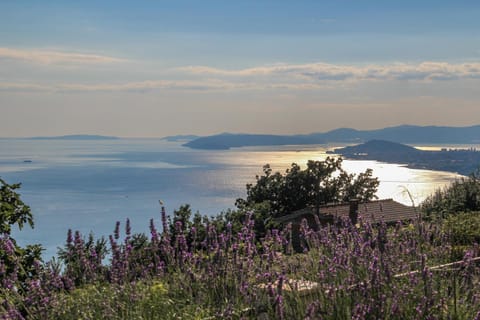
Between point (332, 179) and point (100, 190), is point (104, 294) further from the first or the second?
point (100, 190)

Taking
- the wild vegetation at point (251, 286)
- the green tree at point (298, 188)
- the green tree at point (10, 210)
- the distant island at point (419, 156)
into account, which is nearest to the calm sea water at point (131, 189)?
the distant island at point (419, 156)

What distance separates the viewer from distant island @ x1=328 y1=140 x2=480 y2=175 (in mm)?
82062

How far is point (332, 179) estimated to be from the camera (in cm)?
2978

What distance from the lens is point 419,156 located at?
341 feet

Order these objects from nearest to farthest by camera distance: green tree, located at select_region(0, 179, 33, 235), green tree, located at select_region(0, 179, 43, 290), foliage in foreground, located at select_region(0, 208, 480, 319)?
foliage in foreground, located at select_region(0, 208, 480, 319) < green tree, located at select_region(0, 179, 43, 290) < green tree, located at select_region(0, 179, 33, 235)

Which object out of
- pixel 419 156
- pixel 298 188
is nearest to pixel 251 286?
pixel 298 188

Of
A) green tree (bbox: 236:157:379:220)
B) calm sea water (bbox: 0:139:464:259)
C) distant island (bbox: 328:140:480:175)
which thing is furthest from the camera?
distant island (bbox: 328:140:480:175)

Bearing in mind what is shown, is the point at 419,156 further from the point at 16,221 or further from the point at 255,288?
the point at 255,288

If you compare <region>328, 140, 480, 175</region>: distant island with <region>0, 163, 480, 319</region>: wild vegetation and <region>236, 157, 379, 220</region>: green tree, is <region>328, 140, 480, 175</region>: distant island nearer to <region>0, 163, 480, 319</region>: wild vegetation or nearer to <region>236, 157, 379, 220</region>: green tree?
<region>236, 157, 379, 220</region>: green tree

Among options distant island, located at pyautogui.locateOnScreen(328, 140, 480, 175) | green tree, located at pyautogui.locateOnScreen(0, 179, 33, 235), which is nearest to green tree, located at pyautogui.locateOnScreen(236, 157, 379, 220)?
green tree, located at pyautogui.locateOnScreen(0, 179, 33, 235)

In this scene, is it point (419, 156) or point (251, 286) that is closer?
point (251, 286)

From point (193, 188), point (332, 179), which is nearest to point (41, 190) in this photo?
point (193, 188)

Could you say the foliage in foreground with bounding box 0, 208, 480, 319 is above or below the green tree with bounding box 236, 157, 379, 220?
above

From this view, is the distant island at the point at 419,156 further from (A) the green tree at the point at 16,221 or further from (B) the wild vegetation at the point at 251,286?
(B) the wild vegetation at the point at 251,286
